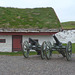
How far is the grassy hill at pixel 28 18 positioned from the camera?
19.9 m

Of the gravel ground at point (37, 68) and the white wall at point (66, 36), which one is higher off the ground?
the white wall at point (66, 36)

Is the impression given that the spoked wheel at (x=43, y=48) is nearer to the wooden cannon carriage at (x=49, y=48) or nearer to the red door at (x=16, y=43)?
the wooden cannon carriage at (x=49, y=48)

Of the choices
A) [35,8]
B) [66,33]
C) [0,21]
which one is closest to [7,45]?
[0,21]

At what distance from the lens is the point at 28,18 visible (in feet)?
70.7

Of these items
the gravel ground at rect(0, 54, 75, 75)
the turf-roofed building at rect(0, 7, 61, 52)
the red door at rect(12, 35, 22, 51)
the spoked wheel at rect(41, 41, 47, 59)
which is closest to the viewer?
the gravel ground at rect(0, 54, 75, 75)

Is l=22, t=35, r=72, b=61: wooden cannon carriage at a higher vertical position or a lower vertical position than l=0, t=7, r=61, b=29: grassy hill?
lower

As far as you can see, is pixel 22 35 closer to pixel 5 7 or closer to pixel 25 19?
pixel 25 19

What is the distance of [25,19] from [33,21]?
992 mm

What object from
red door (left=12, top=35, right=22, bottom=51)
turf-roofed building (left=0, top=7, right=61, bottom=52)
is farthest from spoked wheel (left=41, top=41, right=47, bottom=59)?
red door (left=12, top=35, right=22, bottom=51)

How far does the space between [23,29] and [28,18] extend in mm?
2510

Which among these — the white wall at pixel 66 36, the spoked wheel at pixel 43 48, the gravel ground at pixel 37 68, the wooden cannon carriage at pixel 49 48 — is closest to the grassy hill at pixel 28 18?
the wooden cannon carriage at pixel 49 48

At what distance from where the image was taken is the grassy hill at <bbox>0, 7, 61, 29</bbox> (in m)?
19.9

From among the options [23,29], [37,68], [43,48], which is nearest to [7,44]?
[23,29]

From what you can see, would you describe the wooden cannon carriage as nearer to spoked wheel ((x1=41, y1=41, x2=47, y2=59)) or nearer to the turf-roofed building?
spoked wheel ((x1=41, y1=41, x2=47, y2=59))
